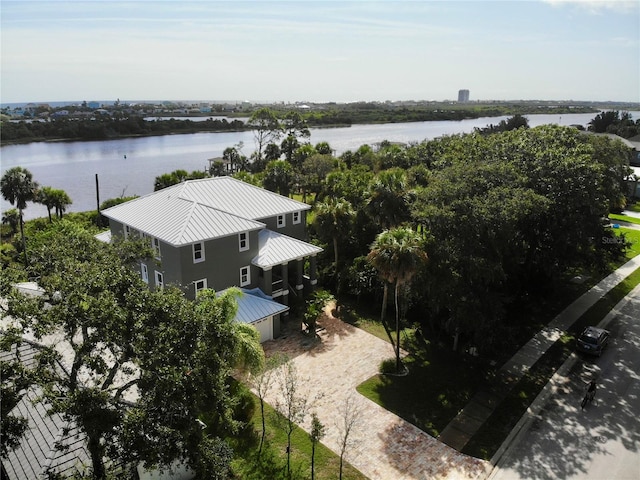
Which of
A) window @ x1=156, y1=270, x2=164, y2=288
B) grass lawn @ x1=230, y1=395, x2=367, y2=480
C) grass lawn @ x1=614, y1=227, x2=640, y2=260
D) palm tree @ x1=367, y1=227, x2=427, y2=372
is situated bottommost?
grass lawn @ x1=230, y1=395, x2=367, y2=480

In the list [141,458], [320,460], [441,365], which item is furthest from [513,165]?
[141,458]

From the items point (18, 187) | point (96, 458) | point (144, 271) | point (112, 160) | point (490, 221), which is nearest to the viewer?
point (96, 458)

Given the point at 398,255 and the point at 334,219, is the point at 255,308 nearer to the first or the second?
the point at 398,255

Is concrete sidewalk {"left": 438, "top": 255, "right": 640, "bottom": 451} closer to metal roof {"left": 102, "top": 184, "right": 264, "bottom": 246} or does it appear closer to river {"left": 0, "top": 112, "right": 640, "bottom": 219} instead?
metal roof {"left": 102, "top": 184, "right": 264, "bottom": 246}

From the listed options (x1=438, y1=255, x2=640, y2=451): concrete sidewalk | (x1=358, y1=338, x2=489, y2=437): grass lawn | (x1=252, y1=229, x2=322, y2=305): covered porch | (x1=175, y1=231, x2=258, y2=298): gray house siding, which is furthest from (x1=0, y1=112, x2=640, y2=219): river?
(x1=438, y1=255, x2=640, y2=451): concrete sidewalk

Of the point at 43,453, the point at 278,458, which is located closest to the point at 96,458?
the point at 43,453

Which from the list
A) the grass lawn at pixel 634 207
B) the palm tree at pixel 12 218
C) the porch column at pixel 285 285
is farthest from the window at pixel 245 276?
the grass lawn at pixel 634 207
